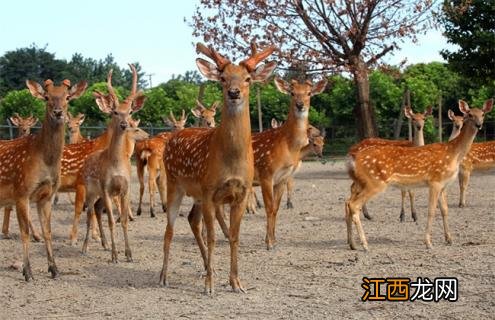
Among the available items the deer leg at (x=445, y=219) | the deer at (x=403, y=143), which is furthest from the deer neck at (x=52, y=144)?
the deer leg at (x=445, y=219)

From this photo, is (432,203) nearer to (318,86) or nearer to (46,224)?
(318,86)

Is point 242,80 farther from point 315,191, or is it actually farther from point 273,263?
point 315,191

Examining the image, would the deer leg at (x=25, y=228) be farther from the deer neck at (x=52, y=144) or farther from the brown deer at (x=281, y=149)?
the brown deer at (x=281, y=149)

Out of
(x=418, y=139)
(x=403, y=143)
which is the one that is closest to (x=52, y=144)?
(x=403, y=143)

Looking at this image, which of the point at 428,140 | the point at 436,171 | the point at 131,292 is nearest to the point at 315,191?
the point at 436,171

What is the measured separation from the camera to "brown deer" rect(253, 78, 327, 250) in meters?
10.4

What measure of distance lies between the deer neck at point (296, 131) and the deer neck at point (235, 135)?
365cm

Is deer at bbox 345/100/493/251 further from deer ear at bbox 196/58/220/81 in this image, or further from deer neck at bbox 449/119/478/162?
deer ear at bbox 196/58/220/81

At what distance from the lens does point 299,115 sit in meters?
10.8

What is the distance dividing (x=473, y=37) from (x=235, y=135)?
49.8 feet

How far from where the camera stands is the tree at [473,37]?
2019 centimetres

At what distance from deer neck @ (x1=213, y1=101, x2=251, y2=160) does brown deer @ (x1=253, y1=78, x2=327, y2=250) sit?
3.03 metres

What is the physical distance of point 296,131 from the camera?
1070 centimetres

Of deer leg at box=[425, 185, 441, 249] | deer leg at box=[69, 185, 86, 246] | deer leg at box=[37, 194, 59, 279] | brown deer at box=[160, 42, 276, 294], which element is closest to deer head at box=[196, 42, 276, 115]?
brown deer at box=[160, 42, 276, 294]
